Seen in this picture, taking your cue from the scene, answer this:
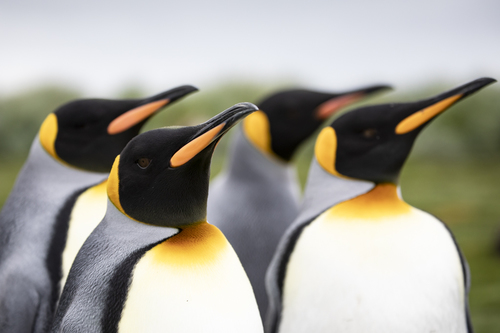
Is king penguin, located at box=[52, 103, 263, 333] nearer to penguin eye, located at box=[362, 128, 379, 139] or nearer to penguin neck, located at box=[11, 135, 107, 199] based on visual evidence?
penguin neck, located at box=[11, 135, 107, 199]

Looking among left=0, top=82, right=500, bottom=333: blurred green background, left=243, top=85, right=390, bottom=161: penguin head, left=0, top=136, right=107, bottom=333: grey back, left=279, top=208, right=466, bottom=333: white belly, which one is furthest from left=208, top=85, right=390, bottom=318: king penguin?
left=0, top=82, right=500, bottom=333: blurred green background

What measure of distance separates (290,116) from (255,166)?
24 cm

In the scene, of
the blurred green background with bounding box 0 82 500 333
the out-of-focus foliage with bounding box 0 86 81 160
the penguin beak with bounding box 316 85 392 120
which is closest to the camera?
the penguin beak with bounding box 316 85 392 120

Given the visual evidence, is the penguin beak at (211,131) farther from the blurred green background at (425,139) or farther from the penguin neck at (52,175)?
the blurred green background at (425,139)

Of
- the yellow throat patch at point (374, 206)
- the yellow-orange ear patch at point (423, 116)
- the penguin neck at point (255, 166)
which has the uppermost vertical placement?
the yellow-orange ear patch at point (423, 116)

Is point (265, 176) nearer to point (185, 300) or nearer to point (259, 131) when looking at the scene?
point (259, 131)

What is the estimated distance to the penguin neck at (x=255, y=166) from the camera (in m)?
A: 1.86

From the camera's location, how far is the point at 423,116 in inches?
47.1

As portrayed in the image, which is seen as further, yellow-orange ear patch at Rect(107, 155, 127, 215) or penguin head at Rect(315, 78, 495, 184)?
penguin head at Rect(315, 78, 495, 184)

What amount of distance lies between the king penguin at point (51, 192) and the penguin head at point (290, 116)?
0.63 meters

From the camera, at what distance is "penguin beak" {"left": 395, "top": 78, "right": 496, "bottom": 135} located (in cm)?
114

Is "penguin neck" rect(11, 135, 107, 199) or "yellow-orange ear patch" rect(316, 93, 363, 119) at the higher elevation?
"penguin neck" rect(11, 135, 107, 199)

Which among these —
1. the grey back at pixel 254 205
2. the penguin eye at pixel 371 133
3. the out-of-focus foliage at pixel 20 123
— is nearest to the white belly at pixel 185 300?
the penguin eye at pixel 371 133

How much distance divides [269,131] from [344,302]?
0.83 meters
